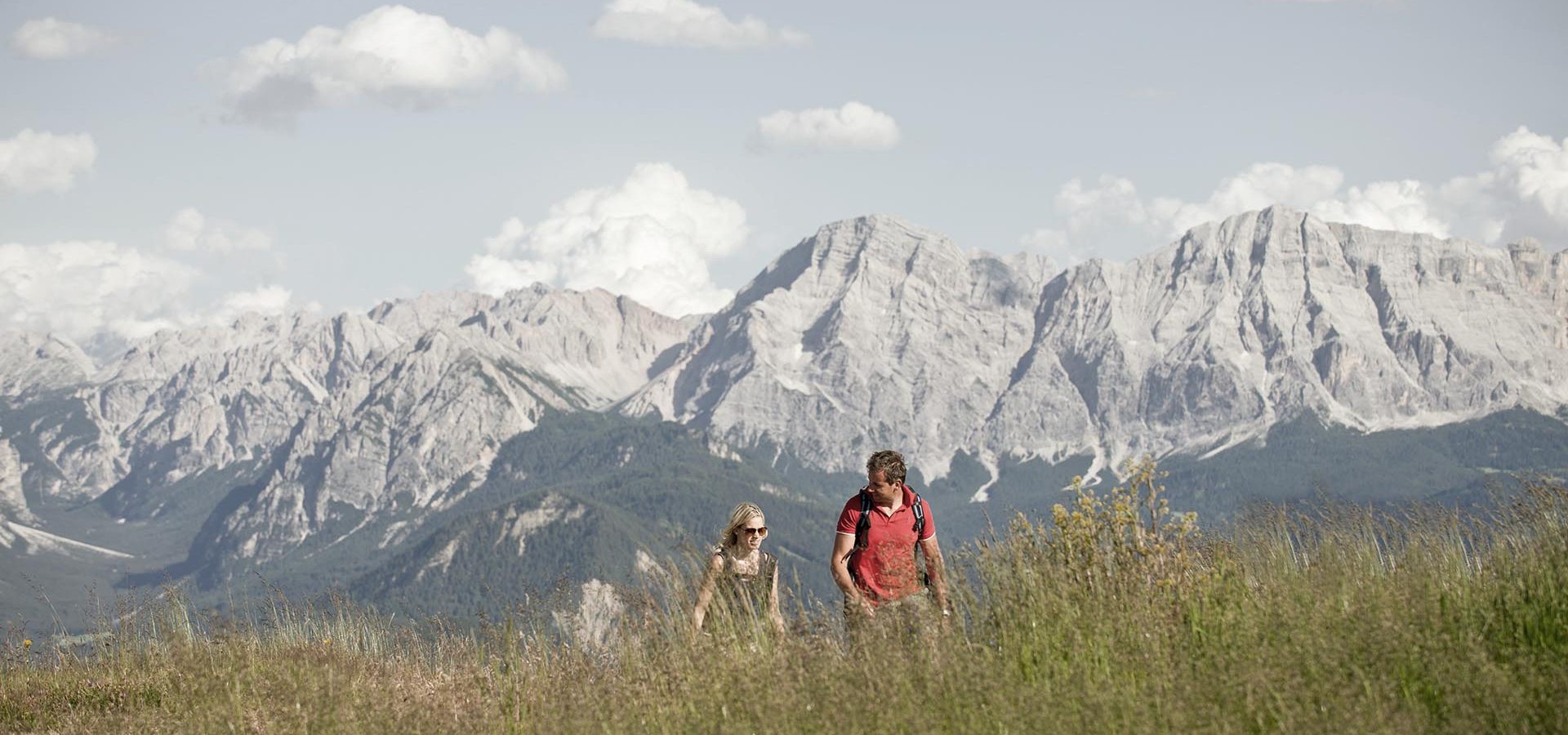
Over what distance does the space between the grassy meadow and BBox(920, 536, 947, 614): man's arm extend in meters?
0.15

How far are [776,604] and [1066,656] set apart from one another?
131 inches

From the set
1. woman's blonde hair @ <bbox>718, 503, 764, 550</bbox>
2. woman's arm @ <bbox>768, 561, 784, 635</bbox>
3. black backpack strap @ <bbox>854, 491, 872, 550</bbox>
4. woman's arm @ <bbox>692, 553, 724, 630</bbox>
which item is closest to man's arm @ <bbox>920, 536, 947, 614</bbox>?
black backpack strap @ <bbox>854, 491, 872, 550</bbox>

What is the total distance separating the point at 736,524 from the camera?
41.8ft

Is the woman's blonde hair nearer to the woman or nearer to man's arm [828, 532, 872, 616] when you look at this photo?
the woman

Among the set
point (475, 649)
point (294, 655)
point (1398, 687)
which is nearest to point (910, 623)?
point (1398, 687)

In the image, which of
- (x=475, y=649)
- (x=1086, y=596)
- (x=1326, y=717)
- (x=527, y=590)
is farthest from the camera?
(x=475, y=649)

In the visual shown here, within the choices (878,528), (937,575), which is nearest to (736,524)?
(878,528)

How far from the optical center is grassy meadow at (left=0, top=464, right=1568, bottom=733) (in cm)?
691

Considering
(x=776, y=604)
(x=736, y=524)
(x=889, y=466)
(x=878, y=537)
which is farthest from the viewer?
(x=736, y=524)

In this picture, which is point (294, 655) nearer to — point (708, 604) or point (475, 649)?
point (475, 649)

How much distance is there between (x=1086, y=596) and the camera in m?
9.20

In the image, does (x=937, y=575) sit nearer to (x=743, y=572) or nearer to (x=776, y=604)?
(x=776, y=604)

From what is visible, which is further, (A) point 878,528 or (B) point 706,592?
(A) point 878,528

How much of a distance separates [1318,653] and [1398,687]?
0.45m
